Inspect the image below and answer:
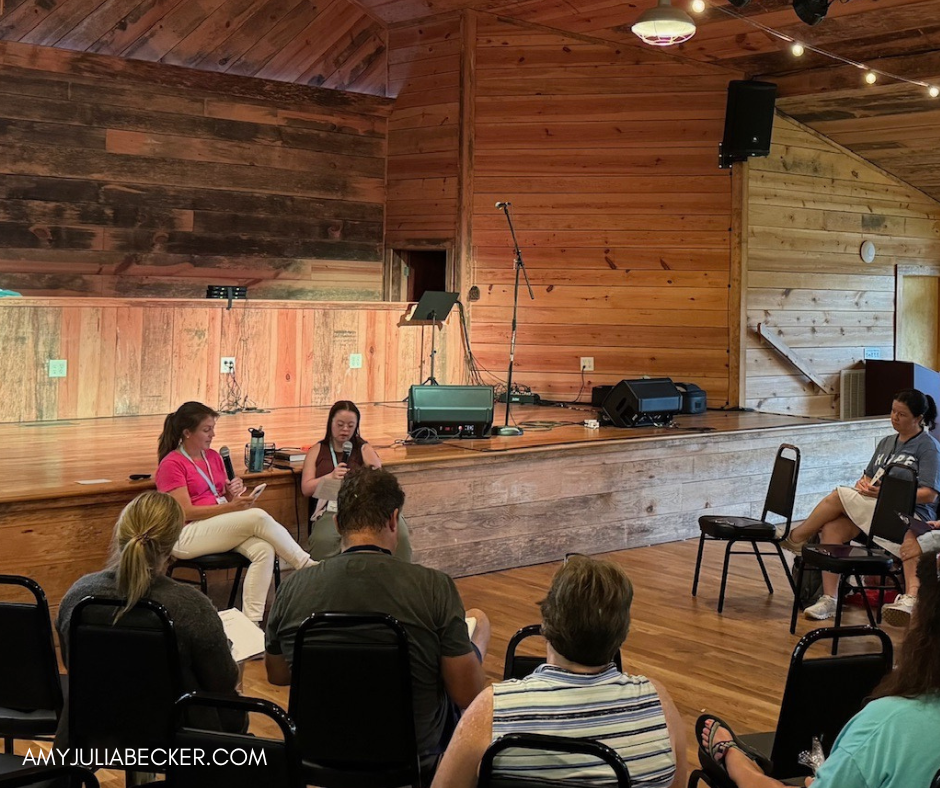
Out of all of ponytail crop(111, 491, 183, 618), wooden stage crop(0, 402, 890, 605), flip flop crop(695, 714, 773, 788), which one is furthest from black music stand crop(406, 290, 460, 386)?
flip flop crop(695, 714, 773, 788)

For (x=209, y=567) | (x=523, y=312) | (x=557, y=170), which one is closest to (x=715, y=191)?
(x=557, y=170)

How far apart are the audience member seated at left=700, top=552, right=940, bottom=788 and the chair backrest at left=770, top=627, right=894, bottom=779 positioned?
24.8 inches

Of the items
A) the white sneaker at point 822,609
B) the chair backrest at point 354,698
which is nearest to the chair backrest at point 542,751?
the chair backrest at point 354,698

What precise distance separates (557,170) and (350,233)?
2.01 m

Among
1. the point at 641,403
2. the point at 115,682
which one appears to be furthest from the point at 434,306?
the point at 115,682

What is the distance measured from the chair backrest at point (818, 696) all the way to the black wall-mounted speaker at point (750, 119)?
23.0 ft

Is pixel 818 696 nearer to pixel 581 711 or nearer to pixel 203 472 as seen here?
pixel 581 711

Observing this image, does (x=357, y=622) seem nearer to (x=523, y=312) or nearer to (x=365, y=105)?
(x=523, y=312)

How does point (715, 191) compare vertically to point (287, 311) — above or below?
above

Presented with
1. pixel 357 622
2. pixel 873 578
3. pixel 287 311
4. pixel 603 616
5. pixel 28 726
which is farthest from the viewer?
pixel 287 311

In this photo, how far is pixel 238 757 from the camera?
1993mm

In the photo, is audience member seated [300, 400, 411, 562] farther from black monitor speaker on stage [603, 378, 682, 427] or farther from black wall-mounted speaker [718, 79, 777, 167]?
black wall-mounted speaker [718, 79, 777, 167]

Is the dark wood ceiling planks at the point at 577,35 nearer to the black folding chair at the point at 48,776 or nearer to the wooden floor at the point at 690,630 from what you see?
the wooden floor at the point at 690,630

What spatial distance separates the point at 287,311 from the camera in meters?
8.49
